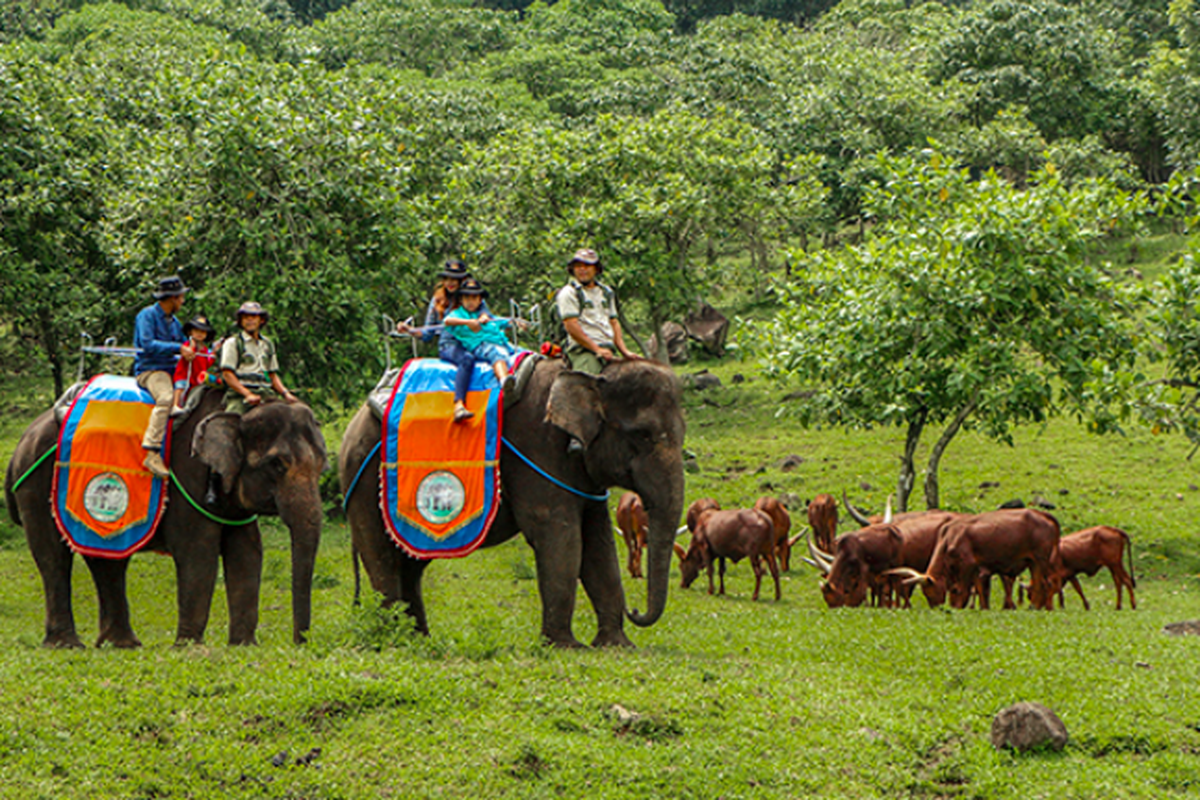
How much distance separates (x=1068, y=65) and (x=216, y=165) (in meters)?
39.3

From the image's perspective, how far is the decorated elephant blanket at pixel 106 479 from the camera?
11.9 m

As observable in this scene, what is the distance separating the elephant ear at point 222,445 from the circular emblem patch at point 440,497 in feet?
5.92

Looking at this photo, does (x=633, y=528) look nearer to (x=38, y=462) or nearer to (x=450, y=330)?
(x=450, y=330)

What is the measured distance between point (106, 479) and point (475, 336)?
4039mm

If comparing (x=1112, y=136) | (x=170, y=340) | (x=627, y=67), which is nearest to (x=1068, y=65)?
(x=1112, y=136)

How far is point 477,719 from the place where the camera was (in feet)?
28.7

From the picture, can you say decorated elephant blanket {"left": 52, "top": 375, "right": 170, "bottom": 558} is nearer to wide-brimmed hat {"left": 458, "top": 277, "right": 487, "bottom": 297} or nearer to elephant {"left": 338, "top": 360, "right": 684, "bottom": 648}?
elephant {"left": 338, "top": 360, "right": 684, "bottom": 648}

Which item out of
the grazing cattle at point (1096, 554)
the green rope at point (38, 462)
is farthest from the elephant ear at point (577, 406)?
the grazing cattle at point (1096, 554)

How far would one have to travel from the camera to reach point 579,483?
11.1 metres

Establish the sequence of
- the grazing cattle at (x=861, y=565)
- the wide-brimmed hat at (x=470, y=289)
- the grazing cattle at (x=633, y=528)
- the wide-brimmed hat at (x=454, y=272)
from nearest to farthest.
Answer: the wide-brimmed hat at (x=470, y=289) < the wide-brimmed hat at (x=454, y=272) < the grazing cattle at (x=861, y=565) < the grazing cattle at (x=633, y=528)

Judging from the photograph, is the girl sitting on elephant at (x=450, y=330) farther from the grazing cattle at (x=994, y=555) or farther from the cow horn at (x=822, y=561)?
the cow horn at (x=822, y=561)

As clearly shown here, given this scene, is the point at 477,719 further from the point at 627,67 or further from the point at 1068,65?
the point at 627,67

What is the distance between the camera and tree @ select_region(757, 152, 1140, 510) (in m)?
19.1

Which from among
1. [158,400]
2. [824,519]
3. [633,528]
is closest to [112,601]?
[158,400]
